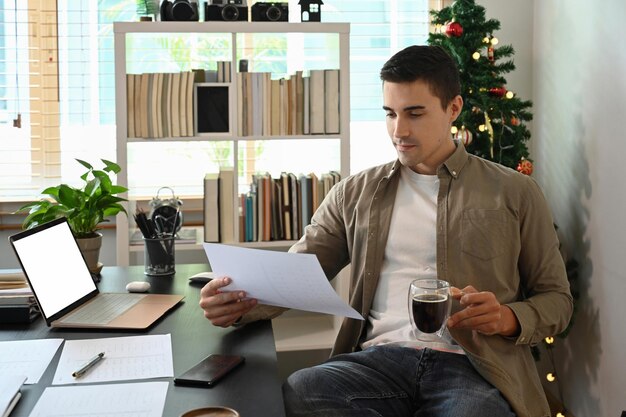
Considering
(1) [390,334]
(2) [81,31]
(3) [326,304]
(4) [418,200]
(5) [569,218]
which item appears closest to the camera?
(3) [326,304]

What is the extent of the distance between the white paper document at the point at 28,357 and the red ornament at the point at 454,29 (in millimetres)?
1986

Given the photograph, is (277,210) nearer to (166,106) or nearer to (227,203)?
(227,203)

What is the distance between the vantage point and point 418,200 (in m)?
2.21

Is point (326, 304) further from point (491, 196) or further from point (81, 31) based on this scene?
point (81, 31)

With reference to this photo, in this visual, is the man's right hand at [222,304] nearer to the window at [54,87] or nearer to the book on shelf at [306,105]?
the book on shelf at [306,105]

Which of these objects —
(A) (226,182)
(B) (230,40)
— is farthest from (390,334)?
(B) (230,40)

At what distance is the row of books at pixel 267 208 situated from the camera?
333 cm

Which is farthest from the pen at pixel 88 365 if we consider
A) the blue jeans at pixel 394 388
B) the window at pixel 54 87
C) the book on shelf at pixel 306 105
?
the window at pixel 54 87

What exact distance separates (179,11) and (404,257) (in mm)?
1606

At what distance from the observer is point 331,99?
3.34m

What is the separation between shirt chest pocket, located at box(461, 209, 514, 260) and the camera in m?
2.09

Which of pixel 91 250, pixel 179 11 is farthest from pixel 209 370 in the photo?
pixel 179 11

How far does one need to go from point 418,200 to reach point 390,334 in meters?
0.38

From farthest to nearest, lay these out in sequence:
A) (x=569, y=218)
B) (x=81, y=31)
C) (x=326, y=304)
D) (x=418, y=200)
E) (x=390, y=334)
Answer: (x=81, y=31), (x=569, y=218), (x=418, y=200), (x=390, y=334), (x=326, y=304)
